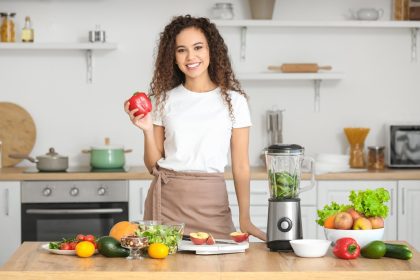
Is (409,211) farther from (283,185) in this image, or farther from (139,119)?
(139,119)

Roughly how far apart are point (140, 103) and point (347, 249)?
2.84 feet

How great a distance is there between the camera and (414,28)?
18.4 feet

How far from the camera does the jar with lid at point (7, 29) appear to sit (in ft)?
17.8

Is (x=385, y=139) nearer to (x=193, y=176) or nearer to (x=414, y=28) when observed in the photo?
(x=414, y=28)

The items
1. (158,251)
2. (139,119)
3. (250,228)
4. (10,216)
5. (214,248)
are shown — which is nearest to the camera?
(158,251)

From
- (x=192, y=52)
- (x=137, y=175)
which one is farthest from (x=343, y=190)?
(x=192, y=52)

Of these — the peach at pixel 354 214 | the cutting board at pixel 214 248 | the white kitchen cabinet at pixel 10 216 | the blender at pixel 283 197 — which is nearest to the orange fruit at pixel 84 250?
the cutting board at pixel 214 248

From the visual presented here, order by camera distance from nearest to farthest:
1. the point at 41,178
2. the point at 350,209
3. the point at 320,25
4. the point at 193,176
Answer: the point at 350,209
the point at 193,176
the point at 41,178
the point at 320,25

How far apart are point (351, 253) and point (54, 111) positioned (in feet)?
10.9

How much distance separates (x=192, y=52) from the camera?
338cm

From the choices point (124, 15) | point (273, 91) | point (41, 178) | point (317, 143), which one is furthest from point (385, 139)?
point (41, 178)

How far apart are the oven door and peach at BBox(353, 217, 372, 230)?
2.43 metres

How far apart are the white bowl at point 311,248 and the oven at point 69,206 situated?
2.40 metres

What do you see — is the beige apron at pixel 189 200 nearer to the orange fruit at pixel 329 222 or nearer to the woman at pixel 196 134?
the woman at pixel 196 134
